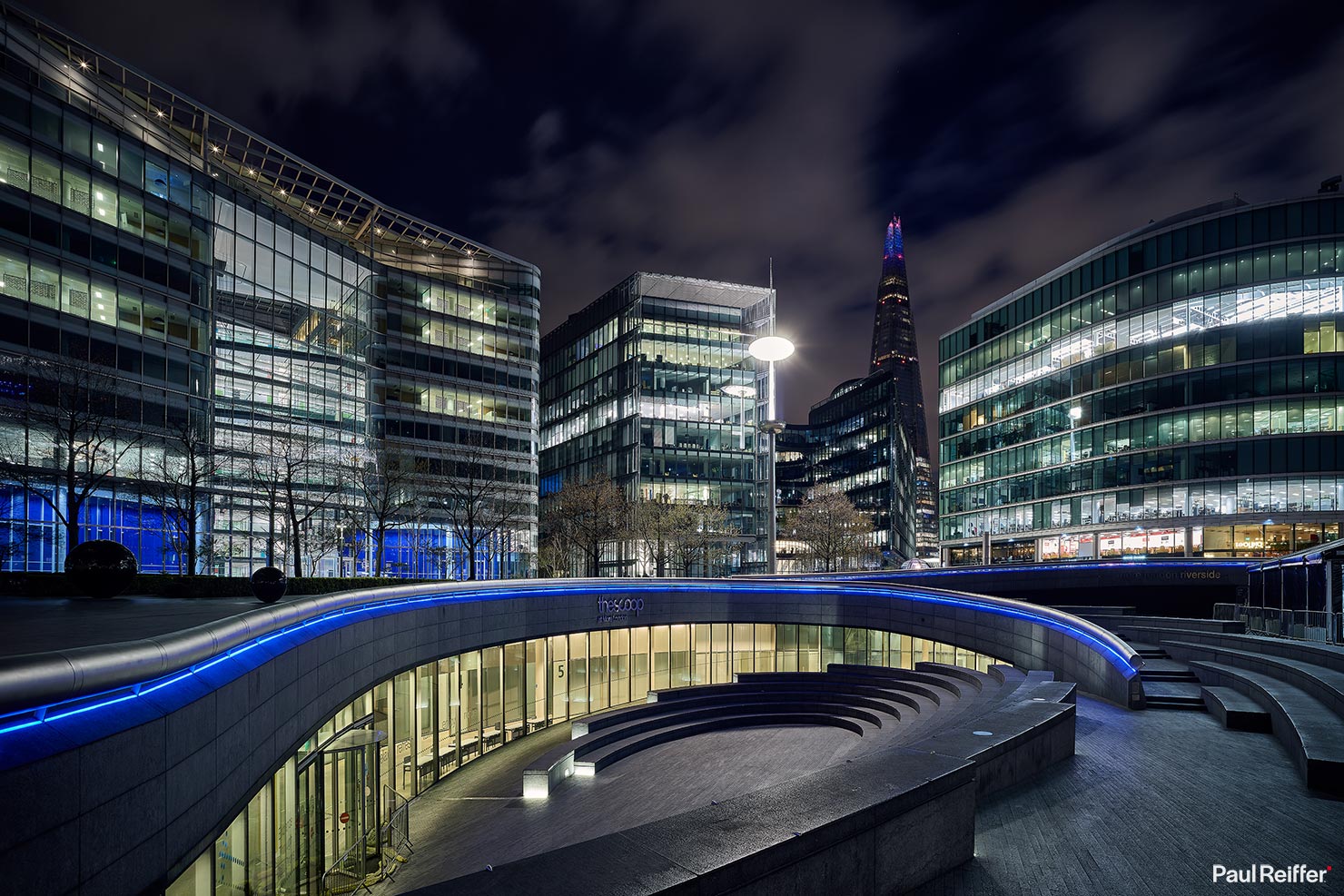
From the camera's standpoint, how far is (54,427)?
32656mm

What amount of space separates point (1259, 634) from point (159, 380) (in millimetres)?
50982

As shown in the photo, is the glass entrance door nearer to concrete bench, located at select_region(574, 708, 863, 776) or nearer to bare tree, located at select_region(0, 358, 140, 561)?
concrete bench, located at select_region(574, 708, 863, 776)

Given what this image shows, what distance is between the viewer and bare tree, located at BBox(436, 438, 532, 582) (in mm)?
57500

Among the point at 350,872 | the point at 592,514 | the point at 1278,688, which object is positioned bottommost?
the point at 350,872

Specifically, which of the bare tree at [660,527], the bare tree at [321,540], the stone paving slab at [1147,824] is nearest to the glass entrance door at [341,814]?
the stone paving slab at [1147,824]

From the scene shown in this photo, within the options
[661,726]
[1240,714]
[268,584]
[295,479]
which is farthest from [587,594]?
[295,479]

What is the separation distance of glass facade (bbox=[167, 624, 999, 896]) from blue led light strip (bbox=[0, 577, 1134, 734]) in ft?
5.87

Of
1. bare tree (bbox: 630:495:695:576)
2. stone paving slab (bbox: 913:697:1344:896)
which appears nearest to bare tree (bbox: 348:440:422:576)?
bare tree (bbox: 630:495:695:576)

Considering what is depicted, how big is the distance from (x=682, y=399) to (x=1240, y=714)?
70.6 meters

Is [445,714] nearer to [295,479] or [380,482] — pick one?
[295,479]

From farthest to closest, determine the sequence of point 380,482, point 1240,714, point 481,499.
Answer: point 481,499 < point 380,482 < point 1240,714

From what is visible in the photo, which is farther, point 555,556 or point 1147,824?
point 555,556

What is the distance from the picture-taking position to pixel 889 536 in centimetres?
12212

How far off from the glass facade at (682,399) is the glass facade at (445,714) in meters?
40.1
